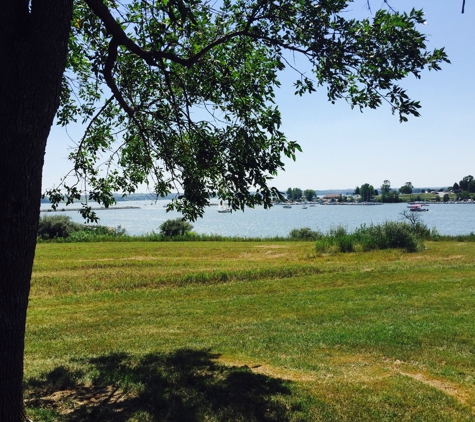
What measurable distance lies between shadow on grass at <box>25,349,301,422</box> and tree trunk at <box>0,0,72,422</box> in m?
1.23

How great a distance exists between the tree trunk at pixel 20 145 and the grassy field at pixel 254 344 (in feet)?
4.16

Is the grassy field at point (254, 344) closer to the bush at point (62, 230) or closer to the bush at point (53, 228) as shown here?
the bush at point (62, 230)

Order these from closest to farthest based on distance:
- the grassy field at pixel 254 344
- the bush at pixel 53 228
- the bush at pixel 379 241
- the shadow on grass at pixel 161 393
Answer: the shadow on grass at pixel 161 393 < the grassy field at pixel 254 344 < the bush at pixel 379 241 < the bush at pixel 53 228

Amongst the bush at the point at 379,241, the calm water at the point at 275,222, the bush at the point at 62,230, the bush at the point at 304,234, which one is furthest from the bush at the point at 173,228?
the bush at the point at 379,241

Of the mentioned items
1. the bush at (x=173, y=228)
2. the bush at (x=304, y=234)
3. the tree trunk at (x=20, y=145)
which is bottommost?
the bush at (x=304, y=234)

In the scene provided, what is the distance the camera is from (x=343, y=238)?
930 inches

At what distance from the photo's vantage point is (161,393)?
5086 millimetres

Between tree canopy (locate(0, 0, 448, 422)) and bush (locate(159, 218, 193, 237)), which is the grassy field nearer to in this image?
tree canopy (locate(0, 0, 448, 422))

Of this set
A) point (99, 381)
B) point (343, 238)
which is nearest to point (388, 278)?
point (343, 238)

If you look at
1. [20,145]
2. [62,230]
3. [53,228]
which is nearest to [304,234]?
[62,230]

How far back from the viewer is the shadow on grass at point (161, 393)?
14.9ft

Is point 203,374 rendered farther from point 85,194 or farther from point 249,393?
point 85,194

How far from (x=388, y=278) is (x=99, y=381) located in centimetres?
1095

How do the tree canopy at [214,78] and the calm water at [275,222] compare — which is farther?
the calm water at [275,222]
